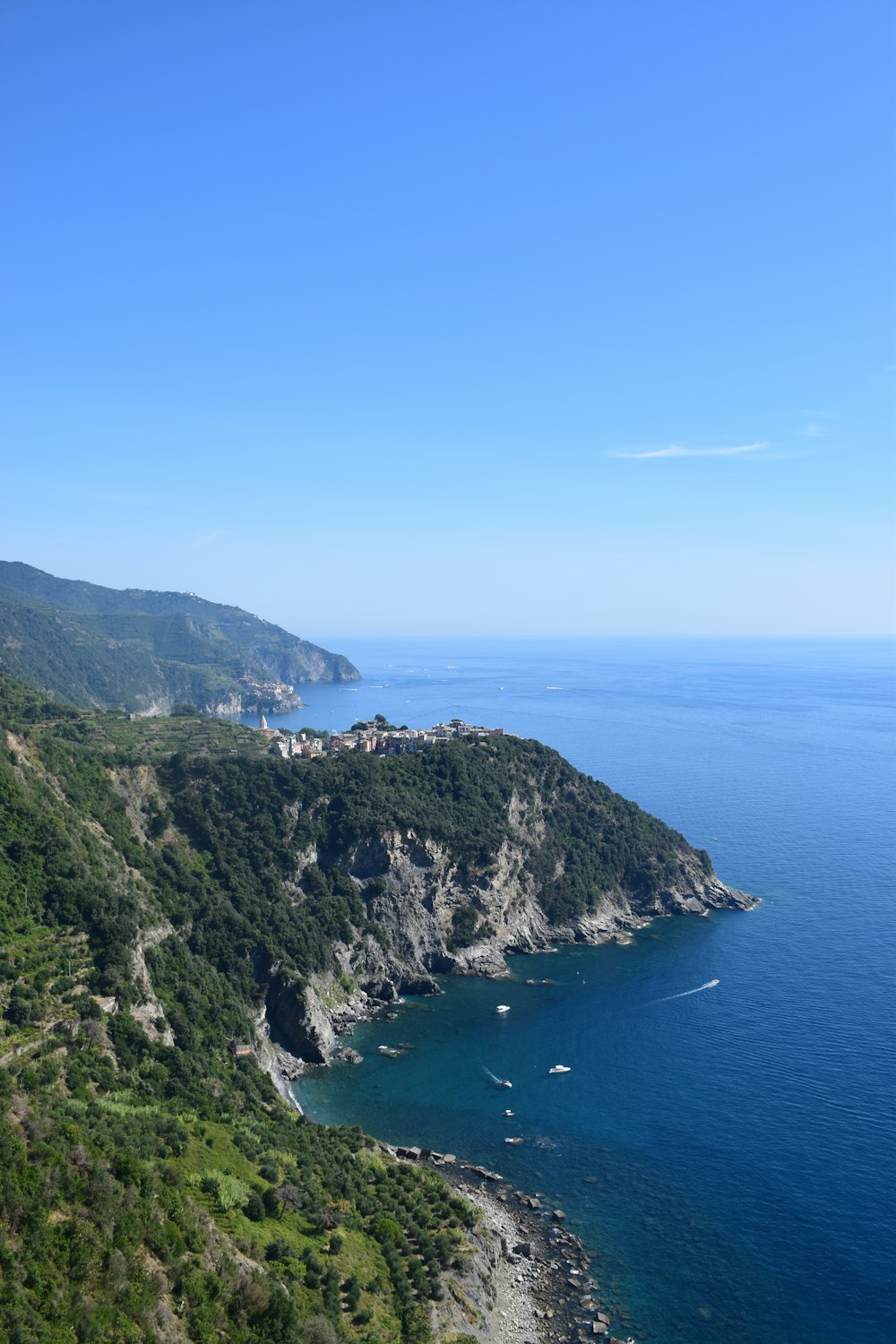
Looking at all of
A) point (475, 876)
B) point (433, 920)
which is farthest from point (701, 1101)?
point (475, 876)

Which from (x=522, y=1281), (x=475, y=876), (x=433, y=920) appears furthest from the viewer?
(x=475, y=876)

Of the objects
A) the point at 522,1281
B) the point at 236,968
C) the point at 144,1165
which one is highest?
the point at 144,1165

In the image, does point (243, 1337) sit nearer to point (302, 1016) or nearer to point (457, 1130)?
point (457, 1130)

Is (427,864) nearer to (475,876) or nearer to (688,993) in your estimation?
(475,876)

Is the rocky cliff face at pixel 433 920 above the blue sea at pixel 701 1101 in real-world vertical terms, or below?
above

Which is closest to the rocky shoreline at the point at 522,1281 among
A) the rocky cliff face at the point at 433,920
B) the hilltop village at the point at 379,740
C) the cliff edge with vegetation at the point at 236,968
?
the cliff edge with vegetation at the point at 236,968

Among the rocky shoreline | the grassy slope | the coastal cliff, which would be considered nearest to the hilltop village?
the coastal cliff

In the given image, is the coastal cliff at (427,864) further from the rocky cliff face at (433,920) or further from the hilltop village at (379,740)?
the hilltop village at (379,740)

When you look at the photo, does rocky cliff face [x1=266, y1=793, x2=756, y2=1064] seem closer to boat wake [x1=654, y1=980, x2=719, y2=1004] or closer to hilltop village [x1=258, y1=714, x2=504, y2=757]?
boat wake [x1=654, y1=980, x2=719, y2=1004]
